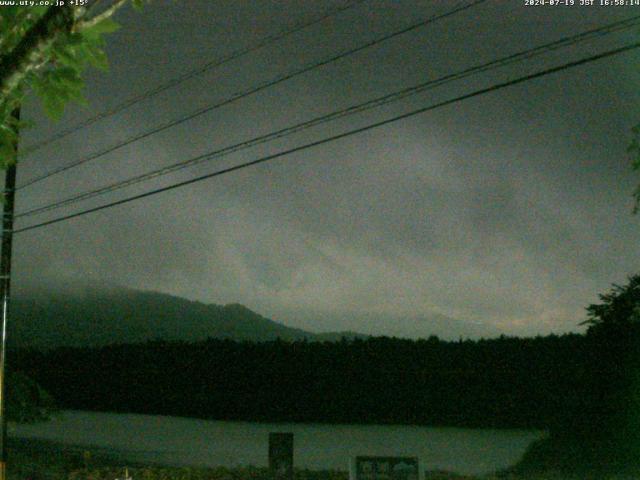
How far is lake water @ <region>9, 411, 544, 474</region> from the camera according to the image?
58.9ft

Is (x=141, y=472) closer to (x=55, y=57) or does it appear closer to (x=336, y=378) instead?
(x=55, y=57)

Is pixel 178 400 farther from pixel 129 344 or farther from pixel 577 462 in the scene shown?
pixel 577 462

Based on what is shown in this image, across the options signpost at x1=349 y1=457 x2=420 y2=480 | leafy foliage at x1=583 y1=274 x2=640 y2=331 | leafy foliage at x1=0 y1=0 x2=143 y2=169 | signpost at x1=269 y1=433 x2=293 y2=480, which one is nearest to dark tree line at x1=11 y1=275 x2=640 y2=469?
leafy foliage at x1=583 y1=274 x2=640 y2=331

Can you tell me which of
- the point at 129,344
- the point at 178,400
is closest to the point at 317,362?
the point at 178,400

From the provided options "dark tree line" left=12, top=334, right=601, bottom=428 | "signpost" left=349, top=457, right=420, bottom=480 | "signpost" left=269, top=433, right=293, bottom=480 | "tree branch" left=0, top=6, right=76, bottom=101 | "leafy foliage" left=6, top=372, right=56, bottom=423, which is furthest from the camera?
"dark tree line" left=12, top=334, right=601, bottom=428

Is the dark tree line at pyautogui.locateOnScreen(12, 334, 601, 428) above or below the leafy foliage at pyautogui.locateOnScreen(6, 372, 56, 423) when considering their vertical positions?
above

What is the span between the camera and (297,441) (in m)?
22.5

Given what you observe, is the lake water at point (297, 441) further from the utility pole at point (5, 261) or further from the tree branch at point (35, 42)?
the tree branch at point (35, 42)

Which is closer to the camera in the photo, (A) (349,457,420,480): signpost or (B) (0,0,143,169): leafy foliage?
(B) (0,0,143,169): leafy foliage

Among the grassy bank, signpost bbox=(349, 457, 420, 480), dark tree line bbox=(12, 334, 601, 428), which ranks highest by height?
dark tree line bbox=(12, 334, 601, 428)

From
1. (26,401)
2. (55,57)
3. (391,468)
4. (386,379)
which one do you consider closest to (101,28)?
(55,57)

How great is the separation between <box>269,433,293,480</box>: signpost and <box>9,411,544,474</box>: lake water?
11.9ft

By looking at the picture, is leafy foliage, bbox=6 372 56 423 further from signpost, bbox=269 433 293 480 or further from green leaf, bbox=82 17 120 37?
green leaf, bbox=82 17 120 37

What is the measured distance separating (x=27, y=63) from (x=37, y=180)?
12338 mm
